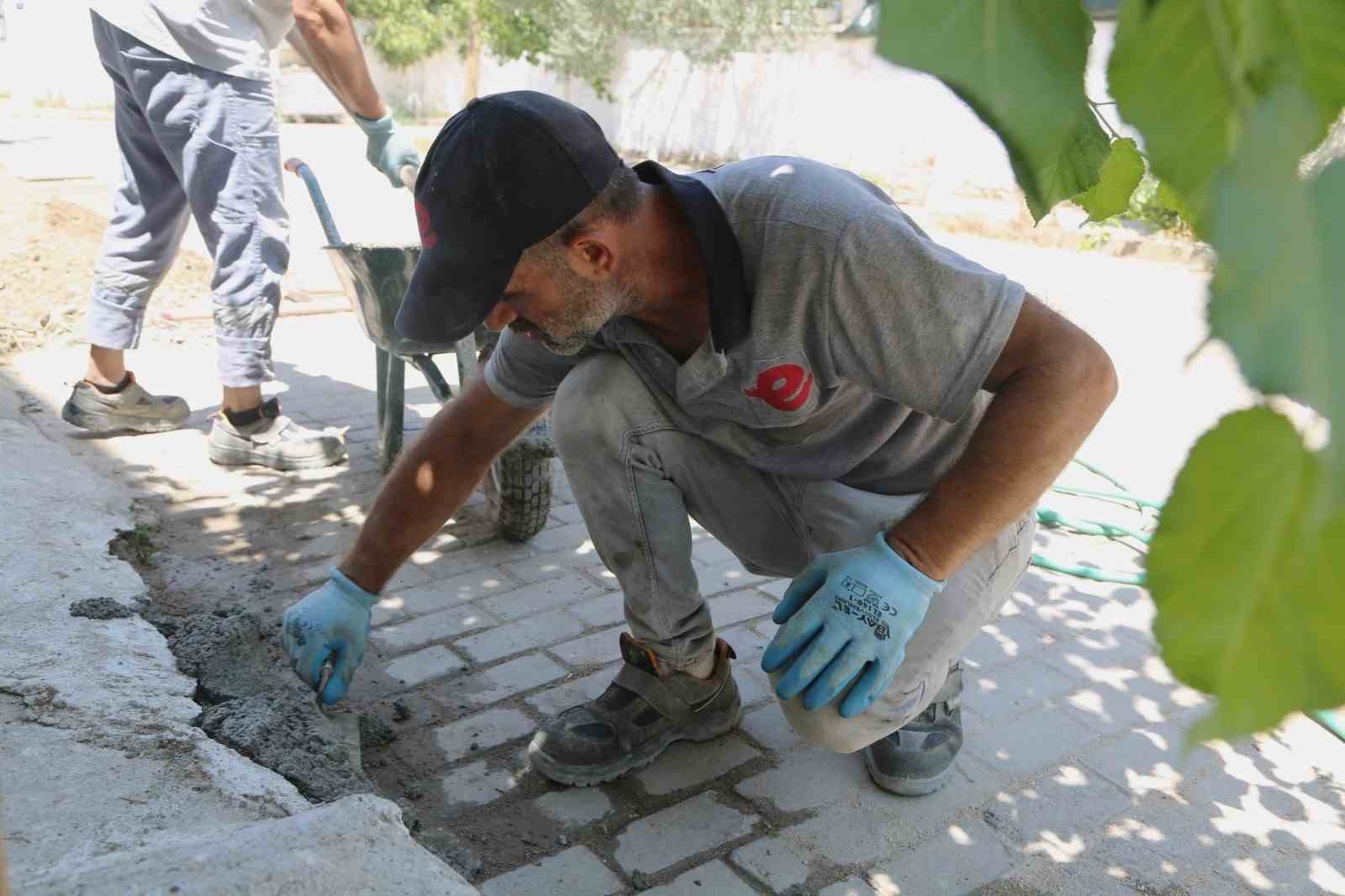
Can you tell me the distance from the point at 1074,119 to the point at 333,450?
4.20 metres

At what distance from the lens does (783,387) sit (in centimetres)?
221

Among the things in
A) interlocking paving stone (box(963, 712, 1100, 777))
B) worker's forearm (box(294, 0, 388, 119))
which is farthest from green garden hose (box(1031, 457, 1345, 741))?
worker's forearm (box(294, 0, 388, 119))

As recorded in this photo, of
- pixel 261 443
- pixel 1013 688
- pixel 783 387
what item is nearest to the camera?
pixel 783 387

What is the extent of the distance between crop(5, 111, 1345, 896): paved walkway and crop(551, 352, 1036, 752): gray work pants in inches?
14.2

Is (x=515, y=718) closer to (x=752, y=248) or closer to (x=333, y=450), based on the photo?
(x=752, y=248)

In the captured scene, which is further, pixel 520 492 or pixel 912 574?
pixel 520 492

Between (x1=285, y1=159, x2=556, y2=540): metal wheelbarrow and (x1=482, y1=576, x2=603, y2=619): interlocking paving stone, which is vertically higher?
(x1=285, y1=159, x2=556, y2=540): metal wheelbarrow

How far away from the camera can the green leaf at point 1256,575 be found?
0.40m

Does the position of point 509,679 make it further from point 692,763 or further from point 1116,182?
point 1116,182

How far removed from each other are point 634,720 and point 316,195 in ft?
8.30

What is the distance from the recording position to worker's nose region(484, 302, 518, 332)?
2094 mm

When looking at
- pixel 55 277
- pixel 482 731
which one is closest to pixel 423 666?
pixel 482 731

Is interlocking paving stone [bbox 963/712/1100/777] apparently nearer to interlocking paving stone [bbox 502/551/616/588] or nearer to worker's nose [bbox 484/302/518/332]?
interlocking paving stone [bbox 502/551/616/588]

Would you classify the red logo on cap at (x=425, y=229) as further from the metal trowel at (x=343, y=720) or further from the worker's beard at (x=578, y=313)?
the metal trowel at (x=343, y=720)
